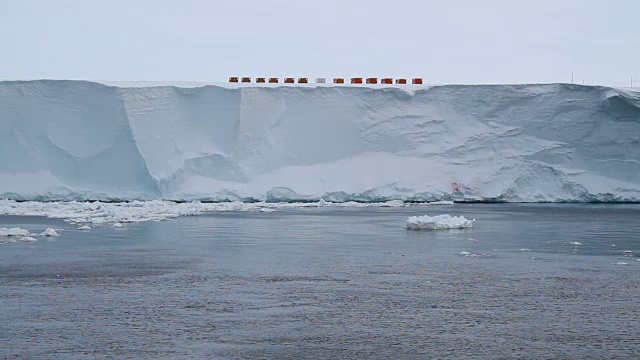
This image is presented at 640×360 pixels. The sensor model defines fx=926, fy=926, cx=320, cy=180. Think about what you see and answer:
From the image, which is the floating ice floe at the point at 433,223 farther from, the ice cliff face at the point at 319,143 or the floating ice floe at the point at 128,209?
the ice cliff face at the point at 319,143

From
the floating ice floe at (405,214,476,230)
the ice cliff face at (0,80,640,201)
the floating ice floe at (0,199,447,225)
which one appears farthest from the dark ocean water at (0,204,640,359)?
the ice cliff face at (0,80,640,201)

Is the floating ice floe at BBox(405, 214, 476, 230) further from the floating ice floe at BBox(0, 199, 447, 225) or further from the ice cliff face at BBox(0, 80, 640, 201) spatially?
the ice cliff face at BBox(0, 80, 640, 201)

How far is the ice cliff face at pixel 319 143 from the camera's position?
26.2 metres

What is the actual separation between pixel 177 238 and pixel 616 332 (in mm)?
8880

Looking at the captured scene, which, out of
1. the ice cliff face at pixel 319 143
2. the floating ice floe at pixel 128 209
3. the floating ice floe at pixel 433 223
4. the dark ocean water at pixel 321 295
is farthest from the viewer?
the ice cliff face at pixel 319 143

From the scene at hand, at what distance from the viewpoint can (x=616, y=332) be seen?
6.57 metres

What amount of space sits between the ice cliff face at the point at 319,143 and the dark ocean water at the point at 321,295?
11265 millimetres

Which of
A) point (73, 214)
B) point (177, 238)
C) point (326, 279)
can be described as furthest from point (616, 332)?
point (73, 214)

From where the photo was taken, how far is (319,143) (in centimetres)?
2783

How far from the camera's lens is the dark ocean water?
610 centimetres

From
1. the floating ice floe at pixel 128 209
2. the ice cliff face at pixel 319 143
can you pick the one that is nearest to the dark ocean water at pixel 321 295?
the floating ice floe at pixel 128 209

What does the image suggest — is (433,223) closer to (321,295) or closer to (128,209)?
(128,209)

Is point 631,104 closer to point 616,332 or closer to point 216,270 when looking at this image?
point 216,270

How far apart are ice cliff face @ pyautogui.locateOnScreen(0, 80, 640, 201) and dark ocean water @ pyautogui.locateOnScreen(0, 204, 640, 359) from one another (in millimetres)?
11265
